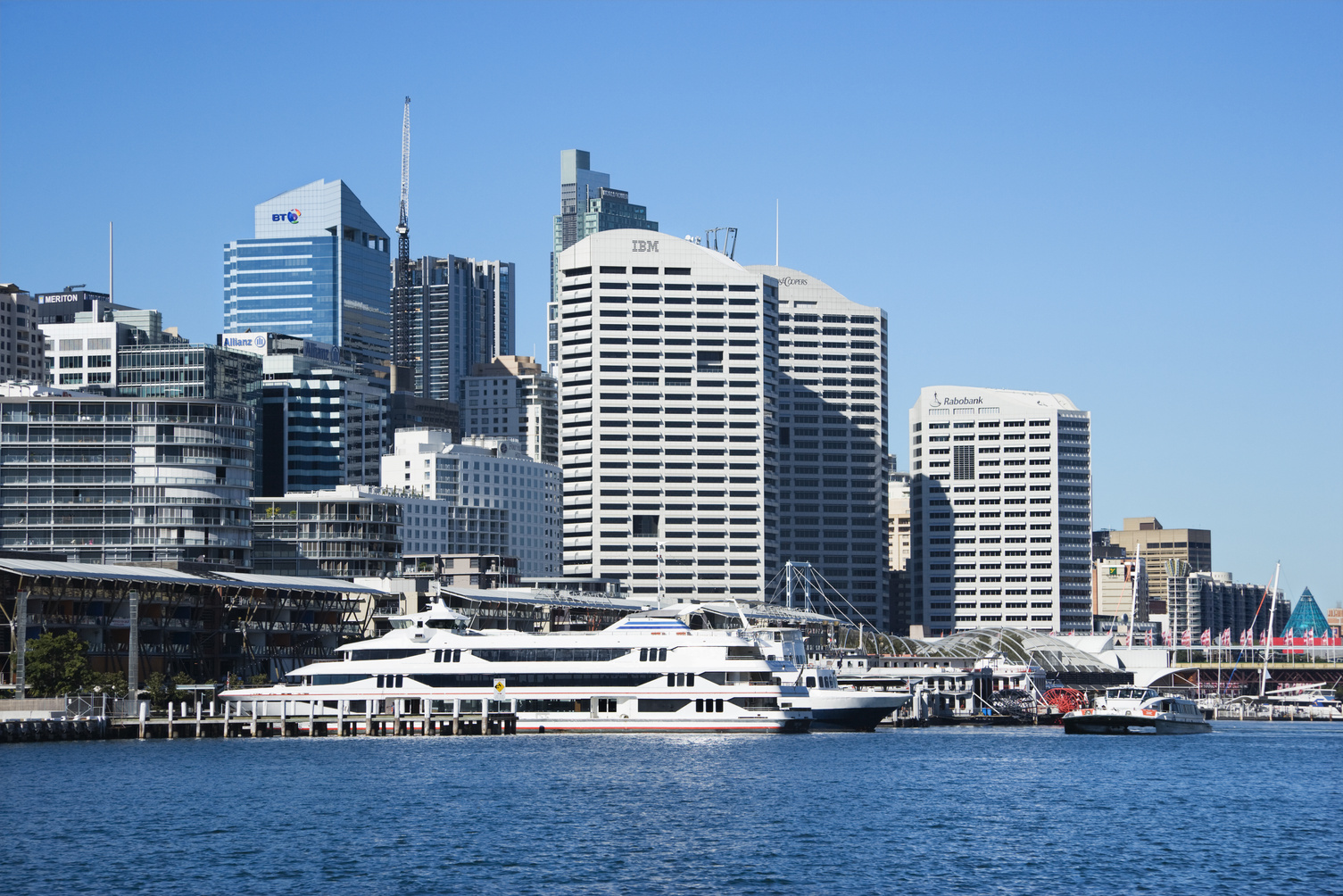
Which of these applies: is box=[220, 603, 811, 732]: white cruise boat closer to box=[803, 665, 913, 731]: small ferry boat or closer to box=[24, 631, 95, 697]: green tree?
box=[803, 665, 913, 731]: small ferry boat

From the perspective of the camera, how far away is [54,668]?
458 feet

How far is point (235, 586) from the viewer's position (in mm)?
170375

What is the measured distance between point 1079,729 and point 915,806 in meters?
75.0

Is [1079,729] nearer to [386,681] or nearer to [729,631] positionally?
[729,631]

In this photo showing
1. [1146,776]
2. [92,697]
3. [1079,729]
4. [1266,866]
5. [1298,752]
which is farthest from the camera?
[1079,729]

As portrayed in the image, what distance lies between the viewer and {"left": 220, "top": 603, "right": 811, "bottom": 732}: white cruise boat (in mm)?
140125

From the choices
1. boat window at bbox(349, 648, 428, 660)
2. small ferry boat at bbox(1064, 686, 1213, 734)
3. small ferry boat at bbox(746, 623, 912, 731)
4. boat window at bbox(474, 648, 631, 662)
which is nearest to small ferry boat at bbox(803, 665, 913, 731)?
small ferry boat at bbox(746, 623, 912, 731)

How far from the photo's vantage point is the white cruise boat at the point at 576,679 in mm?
140125

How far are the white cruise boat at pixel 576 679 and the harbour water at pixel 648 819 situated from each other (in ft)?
26.8

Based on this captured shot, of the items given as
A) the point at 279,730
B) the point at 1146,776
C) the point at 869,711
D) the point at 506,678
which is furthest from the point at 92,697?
the point at 1146,776

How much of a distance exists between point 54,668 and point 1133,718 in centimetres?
9216

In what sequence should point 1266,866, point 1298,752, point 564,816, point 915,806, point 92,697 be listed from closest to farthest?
1. point 1266,866
2. point 564,816
3. point 915,806
4. point 92,697
5. point 1298,752

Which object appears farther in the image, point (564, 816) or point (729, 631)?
point (729, 631)

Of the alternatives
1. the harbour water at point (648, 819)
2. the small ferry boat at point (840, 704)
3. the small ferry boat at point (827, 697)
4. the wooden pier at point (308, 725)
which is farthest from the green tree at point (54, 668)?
the small ferry boat at point (840, 704)
